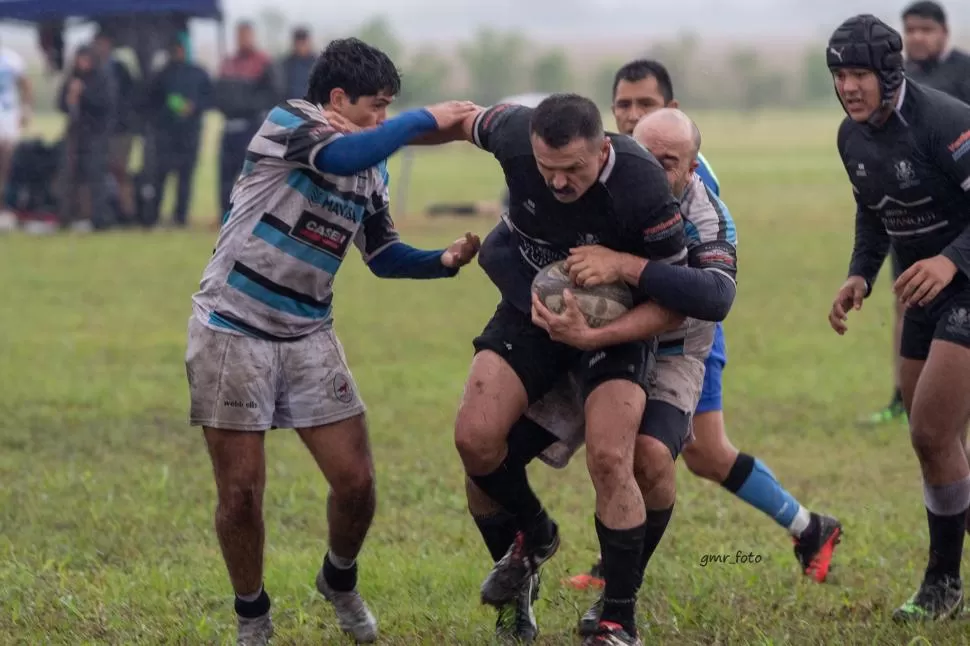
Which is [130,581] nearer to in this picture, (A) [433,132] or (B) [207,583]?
(B) [207,583]

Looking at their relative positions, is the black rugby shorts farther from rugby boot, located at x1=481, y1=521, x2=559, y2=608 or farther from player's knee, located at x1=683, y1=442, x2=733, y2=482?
rugby boot, located at x1=481, y1=521, x2=559, y2=608

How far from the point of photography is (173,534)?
7.62 meters

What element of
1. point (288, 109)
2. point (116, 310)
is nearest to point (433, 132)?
point (288, 109)

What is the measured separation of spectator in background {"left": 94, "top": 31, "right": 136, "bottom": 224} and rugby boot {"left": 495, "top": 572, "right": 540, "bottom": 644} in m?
16.7

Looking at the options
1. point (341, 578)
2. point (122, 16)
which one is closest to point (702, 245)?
point (341, 578)

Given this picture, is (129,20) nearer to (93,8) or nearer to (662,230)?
(93,8)

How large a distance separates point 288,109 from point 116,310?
408 inches

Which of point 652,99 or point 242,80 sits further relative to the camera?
point 242,80

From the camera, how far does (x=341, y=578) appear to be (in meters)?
5.98

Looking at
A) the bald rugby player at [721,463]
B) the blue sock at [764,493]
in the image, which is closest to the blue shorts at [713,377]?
the bald rugby player at [721,463]

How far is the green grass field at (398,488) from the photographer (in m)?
6.22

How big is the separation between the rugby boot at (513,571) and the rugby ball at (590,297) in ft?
3.16

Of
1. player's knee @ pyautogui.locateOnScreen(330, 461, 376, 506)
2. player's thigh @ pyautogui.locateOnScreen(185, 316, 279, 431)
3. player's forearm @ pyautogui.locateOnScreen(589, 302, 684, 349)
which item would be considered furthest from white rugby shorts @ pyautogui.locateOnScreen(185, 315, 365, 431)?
player's forearm @ pyautogui.locateOnScreen(589, 302, 684, 349)

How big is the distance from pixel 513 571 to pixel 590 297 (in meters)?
1.12
